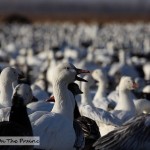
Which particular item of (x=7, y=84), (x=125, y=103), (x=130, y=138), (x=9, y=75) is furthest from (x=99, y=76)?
(x=130, y=138)

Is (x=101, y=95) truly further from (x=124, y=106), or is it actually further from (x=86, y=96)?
(x=124, y=106)

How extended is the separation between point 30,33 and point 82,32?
3154 millimetres

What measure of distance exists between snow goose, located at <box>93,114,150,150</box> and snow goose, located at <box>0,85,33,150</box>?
0.75 m

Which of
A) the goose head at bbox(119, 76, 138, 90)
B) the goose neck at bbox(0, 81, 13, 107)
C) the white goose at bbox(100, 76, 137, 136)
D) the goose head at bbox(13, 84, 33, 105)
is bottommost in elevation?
the white goose at bbox(100, 76, 137, 136)

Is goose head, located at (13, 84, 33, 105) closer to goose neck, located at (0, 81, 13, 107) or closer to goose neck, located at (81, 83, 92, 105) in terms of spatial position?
goose neck, located at (0, 81, 13, 107)

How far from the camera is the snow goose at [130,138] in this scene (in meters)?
6.72

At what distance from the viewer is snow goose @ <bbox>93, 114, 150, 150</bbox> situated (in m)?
6.72

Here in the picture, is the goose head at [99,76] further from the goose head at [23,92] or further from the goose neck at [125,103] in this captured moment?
the goose head at [23,92]

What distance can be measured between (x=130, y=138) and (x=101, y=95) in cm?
509

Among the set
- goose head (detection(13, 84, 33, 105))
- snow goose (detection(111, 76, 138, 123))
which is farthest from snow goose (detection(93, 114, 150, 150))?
snow goose (detection(111, 76, 138, 123))

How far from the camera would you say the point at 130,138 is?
677cm

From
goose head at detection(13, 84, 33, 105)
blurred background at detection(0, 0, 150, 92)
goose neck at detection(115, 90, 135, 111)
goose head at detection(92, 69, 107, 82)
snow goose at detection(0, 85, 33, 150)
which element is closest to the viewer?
snow goose at detection(0, 85, 33, 150)

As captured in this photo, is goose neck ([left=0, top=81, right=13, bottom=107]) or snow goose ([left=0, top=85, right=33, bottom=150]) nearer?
snow goose ([left=0, top=85, right=33, bottom=150])

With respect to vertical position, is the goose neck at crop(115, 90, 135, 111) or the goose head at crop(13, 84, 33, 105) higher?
the goose head at crop(13, 84, 33, 105)
